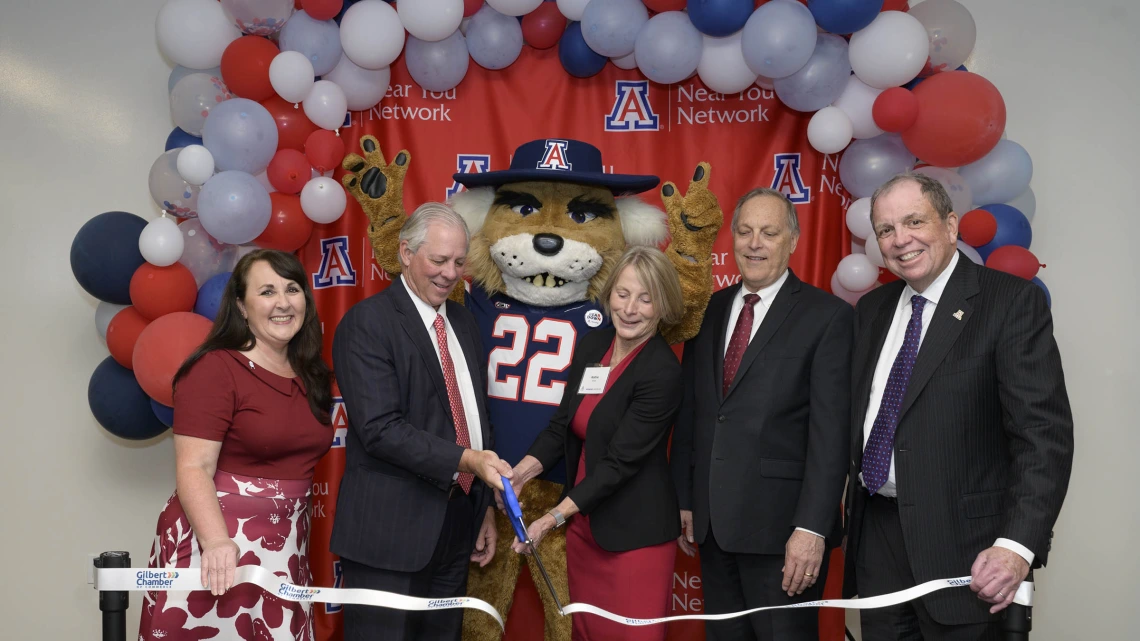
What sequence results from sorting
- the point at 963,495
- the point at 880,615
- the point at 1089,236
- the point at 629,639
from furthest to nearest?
the point at 1089,236 → the point at 629,639 → the point at 880,615 → the point at 963,495

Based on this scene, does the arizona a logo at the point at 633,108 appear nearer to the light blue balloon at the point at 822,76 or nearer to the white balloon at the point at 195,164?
the light blue balloon at the point at 822,76

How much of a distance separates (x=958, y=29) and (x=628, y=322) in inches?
70.1

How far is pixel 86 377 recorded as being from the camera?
3.77 metres

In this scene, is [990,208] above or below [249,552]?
above

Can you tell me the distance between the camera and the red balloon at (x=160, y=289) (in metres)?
3.10

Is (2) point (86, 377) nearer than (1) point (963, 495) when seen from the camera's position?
No

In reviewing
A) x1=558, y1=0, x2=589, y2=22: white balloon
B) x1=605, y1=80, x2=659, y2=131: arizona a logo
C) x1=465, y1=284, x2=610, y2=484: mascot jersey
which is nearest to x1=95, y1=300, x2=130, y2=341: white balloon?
x1=465, y1=284, x2=610, y2=484: mascot jersey

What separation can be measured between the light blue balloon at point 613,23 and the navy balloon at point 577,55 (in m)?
0.18

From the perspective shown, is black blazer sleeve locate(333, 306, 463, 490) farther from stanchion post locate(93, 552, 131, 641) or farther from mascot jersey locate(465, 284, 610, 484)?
stanchion post locate(93, 552, 131, 641)

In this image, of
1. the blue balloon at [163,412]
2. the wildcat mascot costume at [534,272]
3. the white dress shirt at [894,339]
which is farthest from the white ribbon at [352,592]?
the blue balloon at [163,412]

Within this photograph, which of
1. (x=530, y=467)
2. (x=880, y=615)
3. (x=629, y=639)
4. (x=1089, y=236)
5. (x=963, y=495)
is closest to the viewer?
(x=963, y=495)

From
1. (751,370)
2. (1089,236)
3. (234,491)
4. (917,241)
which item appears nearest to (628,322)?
(751,370)

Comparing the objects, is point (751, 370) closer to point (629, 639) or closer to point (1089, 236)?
point (629, 639)

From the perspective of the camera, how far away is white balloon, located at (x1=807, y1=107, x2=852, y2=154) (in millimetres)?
3227
